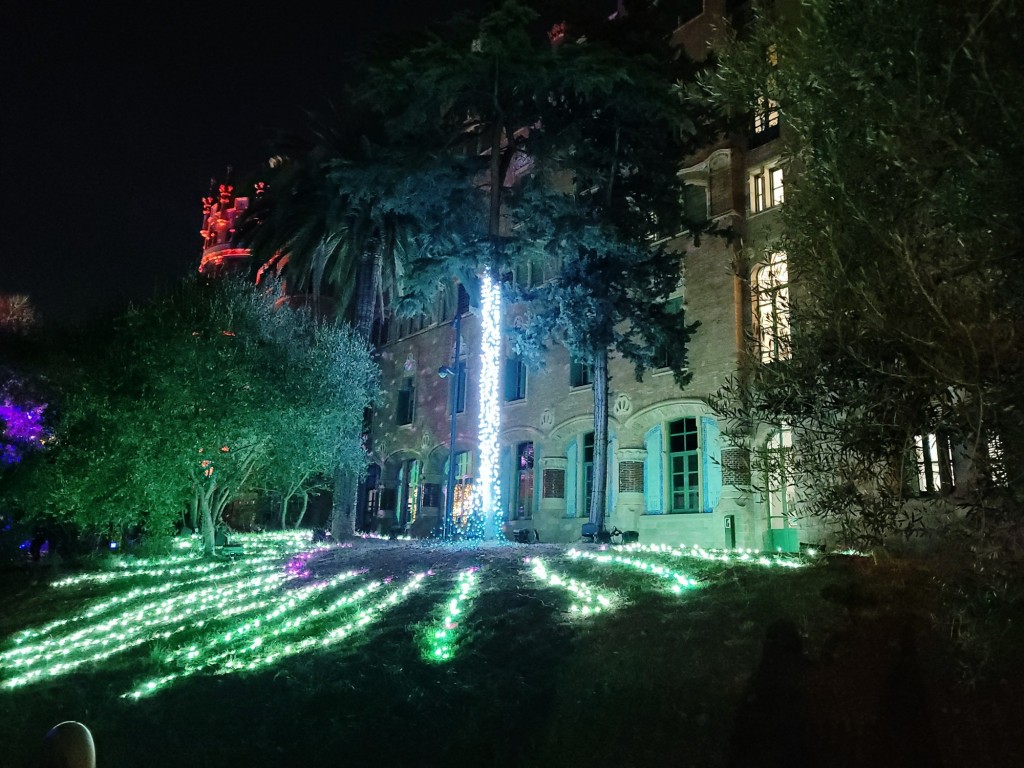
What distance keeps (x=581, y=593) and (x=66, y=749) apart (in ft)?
22.4

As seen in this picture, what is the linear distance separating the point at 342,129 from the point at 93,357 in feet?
31.7

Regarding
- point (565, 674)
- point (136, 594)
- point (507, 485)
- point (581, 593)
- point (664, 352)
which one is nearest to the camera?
point (565, 674)

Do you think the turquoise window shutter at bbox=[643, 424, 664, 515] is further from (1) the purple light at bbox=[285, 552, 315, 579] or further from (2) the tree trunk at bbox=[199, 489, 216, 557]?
(2) the tree trunk at bbox=[199, 489, 216, 557]

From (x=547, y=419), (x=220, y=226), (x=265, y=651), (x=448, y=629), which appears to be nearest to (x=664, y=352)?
(x=547, y=419)

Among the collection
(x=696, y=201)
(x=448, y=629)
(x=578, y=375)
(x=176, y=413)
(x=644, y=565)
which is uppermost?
(x=696, y=201)

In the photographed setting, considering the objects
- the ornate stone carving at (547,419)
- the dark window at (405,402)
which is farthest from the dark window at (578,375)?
the dark window at (405,402)

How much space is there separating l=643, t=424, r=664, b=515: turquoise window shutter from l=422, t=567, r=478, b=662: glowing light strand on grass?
32.9 ft

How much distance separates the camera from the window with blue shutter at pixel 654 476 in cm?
2003

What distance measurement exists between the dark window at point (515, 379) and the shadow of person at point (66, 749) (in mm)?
20831

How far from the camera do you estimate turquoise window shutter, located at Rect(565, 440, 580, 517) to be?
22531 millimetres

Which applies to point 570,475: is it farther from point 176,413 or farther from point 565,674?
point 565,674

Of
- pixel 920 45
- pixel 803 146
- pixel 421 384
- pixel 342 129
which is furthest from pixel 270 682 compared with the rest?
pixel 421 384

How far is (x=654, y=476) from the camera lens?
20094mm

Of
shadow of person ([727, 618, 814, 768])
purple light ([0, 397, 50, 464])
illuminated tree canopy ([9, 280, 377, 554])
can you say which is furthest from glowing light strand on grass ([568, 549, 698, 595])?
purple light ([0, 397, 50, 464])
